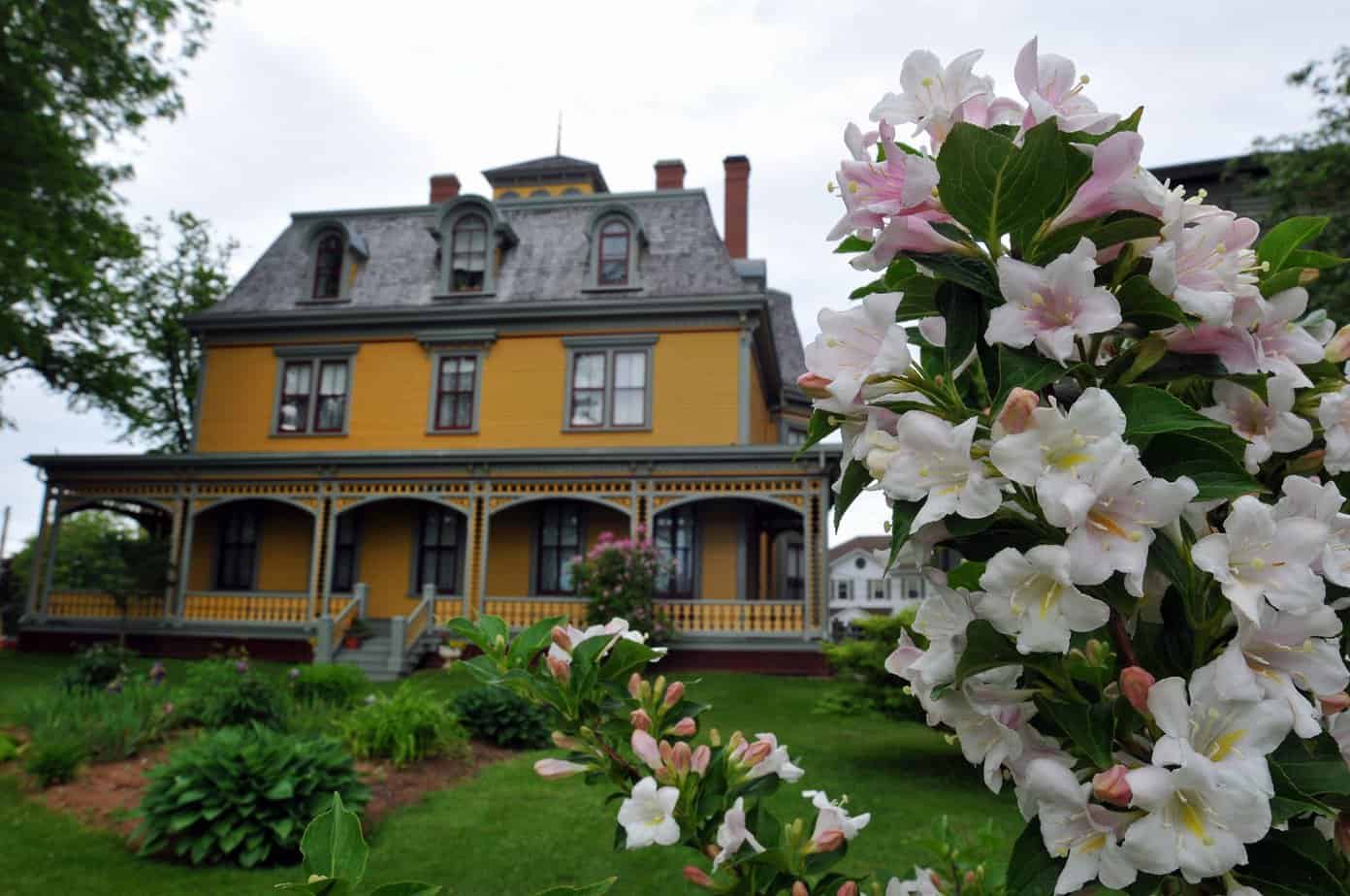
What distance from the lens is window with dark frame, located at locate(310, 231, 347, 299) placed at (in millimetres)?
20469

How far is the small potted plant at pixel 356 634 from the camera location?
→ 54.2ft

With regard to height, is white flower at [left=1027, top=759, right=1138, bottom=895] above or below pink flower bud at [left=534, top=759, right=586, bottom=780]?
above

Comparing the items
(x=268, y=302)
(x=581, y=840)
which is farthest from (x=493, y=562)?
(x=581, y=840)

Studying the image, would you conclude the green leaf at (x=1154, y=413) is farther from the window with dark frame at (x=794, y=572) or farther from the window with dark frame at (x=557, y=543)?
the window with dark frame at (x=794, y=572)

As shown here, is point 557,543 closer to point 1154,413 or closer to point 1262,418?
point 1262,418

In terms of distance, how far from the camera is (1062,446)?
1.00 meters

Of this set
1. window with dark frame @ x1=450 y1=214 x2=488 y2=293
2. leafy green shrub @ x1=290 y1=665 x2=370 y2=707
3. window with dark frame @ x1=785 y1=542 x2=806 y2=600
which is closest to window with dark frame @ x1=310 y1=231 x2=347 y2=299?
window with dark frame @ x1=450 y1=214 x2=488 y2=293

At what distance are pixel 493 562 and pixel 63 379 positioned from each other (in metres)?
15.0

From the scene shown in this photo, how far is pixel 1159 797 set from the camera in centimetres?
92

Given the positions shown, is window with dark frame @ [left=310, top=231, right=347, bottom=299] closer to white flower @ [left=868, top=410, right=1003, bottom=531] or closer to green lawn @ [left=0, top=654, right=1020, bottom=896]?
green lawn @ [left=0, top=654, right=1020, bottom=896]

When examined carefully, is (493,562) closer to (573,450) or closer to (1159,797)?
(573,450)

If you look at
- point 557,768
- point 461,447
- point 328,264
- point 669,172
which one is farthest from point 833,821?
point 669,172

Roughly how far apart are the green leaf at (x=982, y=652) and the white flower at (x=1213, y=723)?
16cm

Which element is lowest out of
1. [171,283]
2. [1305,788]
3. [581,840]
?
[581,840]
